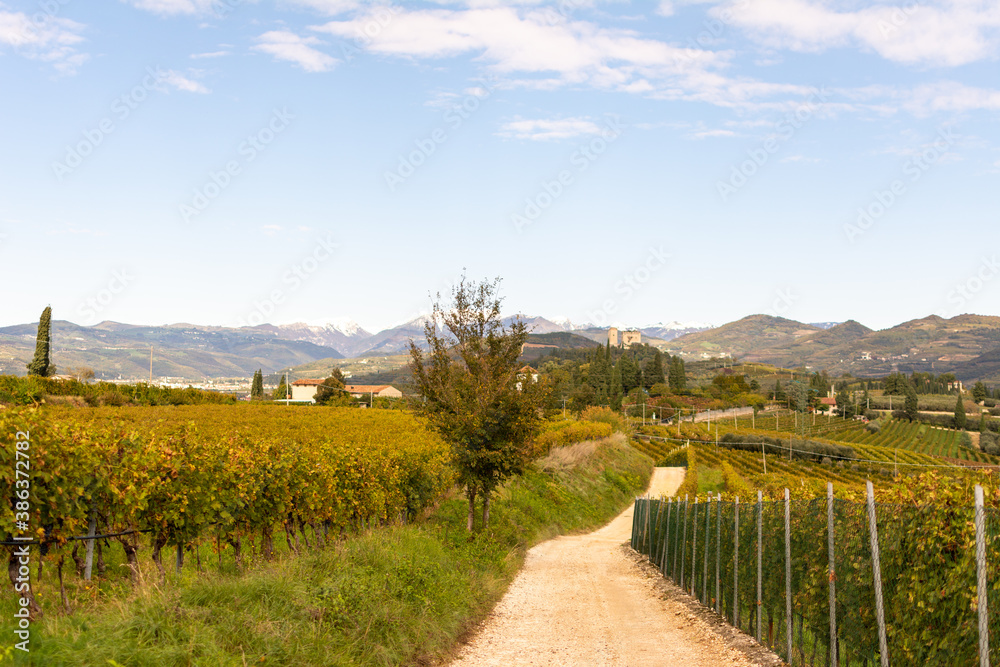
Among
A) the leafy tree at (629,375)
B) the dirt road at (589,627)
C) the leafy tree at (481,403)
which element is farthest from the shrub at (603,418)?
the leafy tree at (629,375)

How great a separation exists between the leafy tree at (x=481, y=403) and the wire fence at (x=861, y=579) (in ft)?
29.5

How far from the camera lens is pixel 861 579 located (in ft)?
24.0

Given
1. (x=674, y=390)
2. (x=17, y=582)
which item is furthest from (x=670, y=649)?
(x=674, y=390)

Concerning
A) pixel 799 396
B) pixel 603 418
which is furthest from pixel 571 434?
pixel 799 396

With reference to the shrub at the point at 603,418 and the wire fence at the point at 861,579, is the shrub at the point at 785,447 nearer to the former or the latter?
the shrub at the point at 603,418

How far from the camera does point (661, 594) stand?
52.9 ft

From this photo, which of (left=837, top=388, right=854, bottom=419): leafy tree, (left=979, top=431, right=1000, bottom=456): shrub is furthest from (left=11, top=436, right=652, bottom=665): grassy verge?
(left=837, top=388, right=854, bottom=419): leafy tree

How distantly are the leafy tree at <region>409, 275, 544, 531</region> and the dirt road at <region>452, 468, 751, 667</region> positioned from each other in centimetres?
320

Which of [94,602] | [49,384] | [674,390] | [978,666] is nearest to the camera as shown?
[978,666]

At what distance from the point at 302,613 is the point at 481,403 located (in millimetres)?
13142

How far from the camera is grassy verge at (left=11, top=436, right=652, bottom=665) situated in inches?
247

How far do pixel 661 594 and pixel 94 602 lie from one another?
12.2 m

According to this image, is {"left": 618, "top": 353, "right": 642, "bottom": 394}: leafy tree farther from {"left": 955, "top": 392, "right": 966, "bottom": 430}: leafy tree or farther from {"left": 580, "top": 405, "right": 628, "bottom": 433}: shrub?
{"left": 580, "top": 405, "right": 628, "bottom": 433}: shrub

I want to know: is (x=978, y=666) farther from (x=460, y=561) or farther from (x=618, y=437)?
(x=618, y=437)
